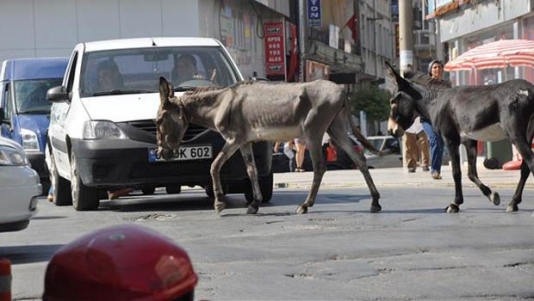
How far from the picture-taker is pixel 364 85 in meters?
80.9

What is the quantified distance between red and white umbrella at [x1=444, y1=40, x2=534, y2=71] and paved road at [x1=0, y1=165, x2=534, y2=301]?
6.63 m

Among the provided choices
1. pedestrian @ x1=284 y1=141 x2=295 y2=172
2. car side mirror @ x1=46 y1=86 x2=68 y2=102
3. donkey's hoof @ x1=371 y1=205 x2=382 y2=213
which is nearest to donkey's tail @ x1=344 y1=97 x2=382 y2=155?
donkey's hoof @ x1=371 y1=205 x2=382 y2=213

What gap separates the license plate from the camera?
43.1 ft

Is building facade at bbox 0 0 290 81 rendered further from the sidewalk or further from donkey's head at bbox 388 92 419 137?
donkey's head at bbox 388 92 419 137

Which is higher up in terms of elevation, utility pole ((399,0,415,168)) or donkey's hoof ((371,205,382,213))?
utility pole ((399,0,415,168))

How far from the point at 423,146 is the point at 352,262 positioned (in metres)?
15.2

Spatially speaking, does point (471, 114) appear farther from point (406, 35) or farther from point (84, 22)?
point (84, 22)

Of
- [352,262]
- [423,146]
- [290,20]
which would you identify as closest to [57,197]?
[352,262]

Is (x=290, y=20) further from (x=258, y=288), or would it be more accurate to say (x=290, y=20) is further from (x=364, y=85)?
(x=258, y=288)

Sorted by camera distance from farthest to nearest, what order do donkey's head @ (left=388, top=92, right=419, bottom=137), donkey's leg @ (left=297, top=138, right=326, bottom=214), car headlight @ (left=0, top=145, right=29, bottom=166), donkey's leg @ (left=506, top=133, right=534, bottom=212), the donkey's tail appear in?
1. donkey's head @ (left=388, top=92, right=419, bottom=137)
2. the donkey's tail
3. donkey's leg @ (left=297, top=138, right=326, bottom=214)
4. donkey's leg @ (left=506, top=133, right=534, bottom=212)
5. car headlight @ (left=0, top=145, right=29, bottom=166)

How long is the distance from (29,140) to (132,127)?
24.2 feet

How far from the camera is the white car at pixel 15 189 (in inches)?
354

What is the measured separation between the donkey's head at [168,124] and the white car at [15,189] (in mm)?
3467

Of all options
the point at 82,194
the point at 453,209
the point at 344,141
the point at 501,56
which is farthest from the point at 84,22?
the point at 453,209
